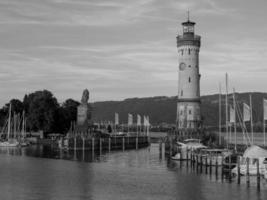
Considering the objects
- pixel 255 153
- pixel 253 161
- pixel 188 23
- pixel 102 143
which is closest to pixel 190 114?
pixel 188 23

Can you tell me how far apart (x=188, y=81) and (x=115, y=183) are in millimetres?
56773

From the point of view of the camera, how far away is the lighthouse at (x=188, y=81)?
121 metres

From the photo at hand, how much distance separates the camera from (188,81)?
121 meters

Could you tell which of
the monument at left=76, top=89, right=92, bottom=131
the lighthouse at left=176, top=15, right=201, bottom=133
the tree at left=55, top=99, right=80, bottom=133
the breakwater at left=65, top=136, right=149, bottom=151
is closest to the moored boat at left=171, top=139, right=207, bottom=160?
the lighthouse at left=176, top=15, right=201, bottom=133

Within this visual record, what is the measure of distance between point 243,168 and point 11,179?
3045cm

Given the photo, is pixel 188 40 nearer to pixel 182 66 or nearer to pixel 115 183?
pixel 182 66

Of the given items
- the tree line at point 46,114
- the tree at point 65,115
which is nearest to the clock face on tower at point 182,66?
the tree line at point 46,114

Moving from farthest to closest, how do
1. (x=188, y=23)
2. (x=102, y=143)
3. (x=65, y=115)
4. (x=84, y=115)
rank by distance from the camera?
(x=65, y=115)
(x=102, y=143)
(x=84, y=115)
(x=188, y=23)

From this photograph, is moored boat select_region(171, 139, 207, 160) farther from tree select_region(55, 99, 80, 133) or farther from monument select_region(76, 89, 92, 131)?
tree select_region(55, 99, 80, 133)

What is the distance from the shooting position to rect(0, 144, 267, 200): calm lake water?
58.3 m

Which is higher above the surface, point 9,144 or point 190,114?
point 190,114

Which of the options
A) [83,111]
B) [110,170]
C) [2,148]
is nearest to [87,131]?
[83,111]

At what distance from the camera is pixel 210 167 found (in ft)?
256

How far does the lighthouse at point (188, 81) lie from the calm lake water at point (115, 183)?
30546mm
